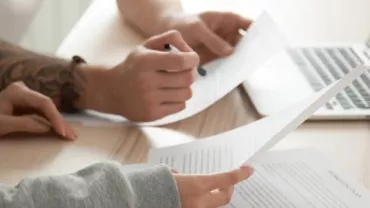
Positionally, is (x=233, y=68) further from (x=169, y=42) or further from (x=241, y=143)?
(x=241, y=143)

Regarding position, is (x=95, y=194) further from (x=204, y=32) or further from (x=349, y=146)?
(x=204, y=32)

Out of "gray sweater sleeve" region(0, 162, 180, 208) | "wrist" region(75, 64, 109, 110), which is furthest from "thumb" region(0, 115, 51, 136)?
"gray sweater sleeve" region(0, 162, 180, 208)

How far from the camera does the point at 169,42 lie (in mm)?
1126

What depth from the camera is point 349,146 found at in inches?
40.6

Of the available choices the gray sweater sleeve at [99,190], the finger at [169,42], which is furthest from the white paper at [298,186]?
the finger at [169,42]

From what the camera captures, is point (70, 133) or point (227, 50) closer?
point (70, 133)

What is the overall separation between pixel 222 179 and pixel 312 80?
0.41m

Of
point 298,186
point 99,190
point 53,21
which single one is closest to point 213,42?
point 298,186

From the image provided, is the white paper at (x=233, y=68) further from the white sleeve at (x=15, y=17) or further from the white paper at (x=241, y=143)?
the white sleeve at (x=15, y=17)

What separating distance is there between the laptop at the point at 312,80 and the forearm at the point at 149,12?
22 cm

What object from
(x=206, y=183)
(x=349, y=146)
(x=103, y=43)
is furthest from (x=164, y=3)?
(x=206, y=183)

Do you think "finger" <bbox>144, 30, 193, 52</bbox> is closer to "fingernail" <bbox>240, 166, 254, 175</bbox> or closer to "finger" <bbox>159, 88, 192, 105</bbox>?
"finger" <bbox>159, 88, 192, 105</bbox>

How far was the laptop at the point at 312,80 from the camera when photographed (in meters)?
1.11

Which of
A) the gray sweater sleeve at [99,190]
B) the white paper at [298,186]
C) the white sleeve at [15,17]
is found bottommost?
the white sleeve at [15,17]
